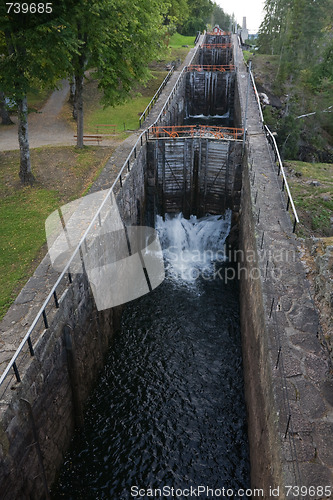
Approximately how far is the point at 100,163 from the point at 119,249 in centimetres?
608

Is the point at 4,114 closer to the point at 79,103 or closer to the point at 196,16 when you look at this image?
the point at 79,103

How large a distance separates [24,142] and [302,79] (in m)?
38.7

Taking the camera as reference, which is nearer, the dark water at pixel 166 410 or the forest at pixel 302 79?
the dark water at pixel 166 410

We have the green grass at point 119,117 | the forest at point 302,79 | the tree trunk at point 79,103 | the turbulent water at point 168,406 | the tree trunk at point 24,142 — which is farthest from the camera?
→ the forest at point 302,79

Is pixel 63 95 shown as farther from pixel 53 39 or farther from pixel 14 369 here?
pixel 14 369

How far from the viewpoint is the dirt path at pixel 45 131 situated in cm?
2284

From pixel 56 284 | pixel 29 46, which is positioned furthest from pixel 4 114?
pixel 56 284

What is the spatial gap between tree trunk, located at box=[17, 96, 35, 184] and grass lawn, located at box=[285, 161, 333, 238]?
1195cm

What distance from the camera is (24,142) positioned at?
17.0 m

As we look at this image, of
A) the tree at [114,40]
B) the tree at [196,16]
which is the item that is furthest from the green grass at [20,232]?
the tree at [196,16]

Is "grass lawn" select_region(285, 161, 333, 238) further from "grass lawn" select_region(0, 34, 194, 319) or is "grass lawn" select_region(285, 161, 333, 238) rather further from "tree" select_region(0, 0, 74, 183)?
"tree" select_region(0, 0, 74, 183)

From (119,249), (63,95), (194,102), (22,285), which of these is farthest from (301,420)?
(194,102)

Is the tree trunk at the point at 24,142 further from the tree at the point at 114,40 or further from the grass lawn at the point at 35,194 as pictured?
the tree at the point at 114,40

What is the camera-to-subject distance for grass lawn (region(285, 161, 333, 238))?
1722 cm
